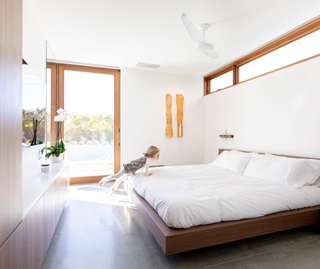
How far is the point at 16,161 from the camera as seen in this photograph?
981 mm

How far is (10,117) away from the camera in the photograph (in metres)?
0.91

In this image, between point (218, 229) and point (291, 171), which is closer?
point (218, 229)

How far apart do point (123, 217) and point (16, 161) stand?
190 centimetres

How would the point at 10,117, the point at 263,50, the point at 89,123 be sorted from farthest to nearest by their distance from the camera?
the point at 89,123 < the point at 263,50 < the point at 10,117

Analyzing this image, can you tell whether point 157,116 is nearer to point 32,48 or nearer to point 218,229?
point 32,48

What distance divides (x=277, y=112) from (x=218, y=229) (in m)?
2.30

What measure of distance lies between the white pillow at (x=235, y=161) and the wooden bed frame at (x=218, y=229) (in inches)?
43.4

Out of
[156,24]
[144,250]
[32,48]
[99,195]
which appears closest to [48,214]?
[144,250]

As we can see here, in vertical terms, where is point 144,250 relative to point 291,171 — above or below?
below

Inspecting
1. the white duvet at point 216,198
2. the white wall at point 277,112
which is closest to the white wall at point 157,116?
the white wall at point 277,112

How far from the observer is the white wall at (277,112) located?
Answer: 8.44 ft

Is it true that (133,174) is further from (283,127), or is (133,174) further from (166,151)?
(283,127)

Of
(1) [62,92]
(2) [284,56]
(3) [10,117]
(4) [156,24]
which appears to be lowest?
(3) [10,117]

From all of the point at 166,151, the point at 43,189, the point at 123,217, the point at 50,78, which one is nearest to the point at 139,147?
the point at 166,151
